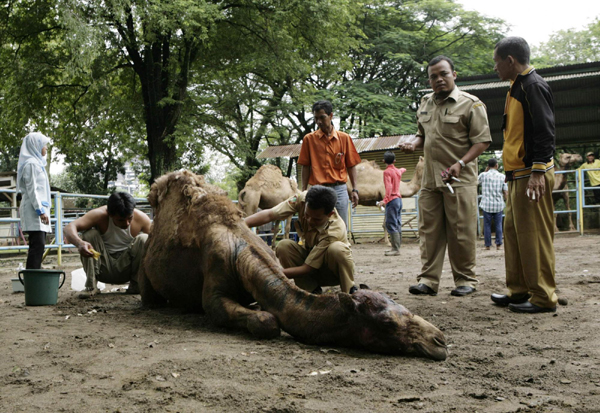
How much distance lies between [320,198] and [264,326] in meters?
1.34

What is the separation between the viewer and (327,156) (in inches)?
246

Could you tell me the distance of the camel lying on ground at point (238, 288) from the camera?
3.13 meters

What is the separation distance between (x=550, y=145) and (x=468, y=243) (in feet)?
4.79

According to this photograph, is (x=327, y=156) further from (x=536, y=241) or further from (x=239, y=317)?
(x=239, y=317)

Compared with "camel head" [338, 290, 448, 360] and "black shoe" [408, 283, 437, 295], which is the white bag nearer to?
"black shoe" [408, 283, 437, 295]

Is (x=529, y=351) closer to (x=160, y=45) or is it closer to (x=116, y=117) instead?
(x=160, y=45)

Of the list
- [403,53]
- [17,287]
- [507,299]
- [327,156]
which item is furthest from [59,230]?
[403,53]

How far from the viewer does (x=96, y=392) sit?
99.7 inches

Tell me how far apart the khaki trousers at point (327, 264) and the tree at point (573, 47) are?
3430 centimetres

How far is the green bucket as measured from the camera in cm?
523

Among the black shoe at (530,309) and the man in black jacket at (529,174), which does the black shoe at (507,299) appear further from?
the black shoe at (530,309)

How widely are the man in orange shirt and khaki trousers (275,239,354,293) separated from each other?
1.26 m

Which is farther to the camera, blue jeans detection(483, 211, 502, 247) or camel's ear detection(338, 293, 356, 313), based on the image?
blue jeans detection(483, 211, 502, 247)

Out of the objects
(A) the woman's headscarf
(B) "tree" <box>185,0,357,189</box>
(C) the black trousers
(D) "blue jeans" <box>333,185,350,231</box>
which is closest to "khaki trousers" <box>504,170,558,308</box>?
(D) "blue jeans" <box>333,185,350,231</box>
